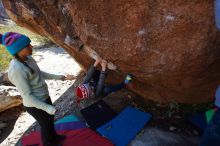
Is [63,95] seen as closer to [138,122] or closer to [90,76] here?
[90,76]

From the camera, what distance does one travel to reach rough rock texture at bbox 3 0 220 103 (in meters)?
3.95

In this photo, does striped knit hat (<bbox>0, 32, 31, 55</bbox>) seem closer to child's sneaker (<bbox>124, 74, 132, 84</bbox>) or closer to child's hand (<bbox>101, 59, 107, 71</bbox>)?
child's hand (<bbox>101, 59, 107, 71</bbox>)

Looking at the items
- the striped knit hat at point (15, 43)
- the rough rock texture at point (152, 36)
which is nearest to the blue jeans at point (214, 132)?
the rough rock texture at point (152, 36)

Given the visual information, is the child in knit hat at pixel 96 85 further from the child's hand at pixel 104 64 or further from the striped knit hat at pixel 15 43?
the striped knit hat at pixel 15 43

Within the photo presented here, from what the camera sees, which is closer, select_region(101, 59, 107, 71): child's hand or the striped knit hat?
the striped knit hat

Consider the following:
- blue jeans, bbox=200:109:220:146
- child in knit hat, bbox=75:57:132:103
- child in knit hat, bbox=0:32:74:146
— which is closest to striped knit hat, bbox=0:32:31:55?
child in knit hat, bbox=0:32:74:146

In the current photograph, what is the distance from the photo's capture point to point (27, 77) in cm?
405

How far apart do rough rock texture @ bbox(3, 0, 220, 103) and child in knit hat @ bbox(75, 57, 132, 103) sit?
13.8 inches

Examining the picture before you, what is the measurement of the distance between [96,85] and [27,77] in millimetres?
1676

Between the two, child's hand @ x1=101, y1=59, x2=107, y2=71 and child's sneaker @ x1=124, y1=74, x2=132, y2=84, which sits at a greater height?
child's hand @ x1=101, y1=59, x2=107, y2=71

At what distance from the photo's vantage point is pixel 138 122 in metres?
5.09

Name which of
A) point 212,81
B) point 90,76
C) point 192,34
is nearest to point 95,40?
point 90,76

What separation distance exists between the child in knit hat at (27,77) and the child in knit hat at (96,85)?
2.79 ft

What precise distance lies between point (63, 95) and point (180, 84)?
2.77 metres
